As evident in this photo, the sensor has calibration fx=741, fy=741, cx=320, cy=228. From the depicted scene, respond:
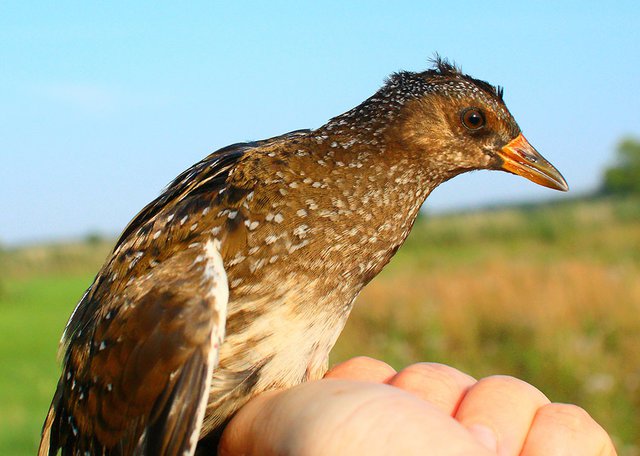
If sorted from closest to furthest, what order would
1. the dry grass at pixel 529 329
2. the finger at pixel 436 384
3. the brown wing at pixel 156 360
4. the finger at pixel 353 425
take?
the finger at pixel 353 425
the brown wing at pixel 156 360
the finger at pixel 436 384
the dry grass at pixel 529 329

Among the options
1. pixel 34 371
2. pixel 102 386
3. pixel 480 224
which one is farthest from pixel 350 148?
pixel 480 224

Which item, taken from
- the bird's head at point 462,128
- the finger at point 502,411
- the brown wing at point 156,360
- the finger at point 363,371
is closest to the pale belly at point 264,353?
the brown wing at point 156,360

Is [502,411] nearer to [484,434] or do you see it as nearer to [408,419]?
[484,434]

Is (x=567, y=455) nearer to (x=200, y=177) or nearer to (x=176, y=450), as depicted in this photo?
(x=176, y=450)

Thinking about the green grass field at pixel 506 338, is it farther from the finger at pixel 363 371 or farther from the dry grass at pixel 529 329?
the finger at pixel 363 371

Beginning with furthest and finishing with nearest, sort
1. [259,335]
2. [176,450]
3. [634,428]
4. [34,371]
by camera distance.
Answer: [34,371], [634,428], [259,335], [176,450]

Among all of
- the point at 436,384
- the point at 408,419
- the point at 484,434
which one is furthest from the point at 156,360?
the point at 484,434

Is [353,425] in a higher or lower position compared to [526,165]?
lower

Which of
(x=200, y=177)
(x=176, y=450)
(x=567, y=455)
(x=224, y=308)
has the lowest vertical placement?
(x=567, y=455)
